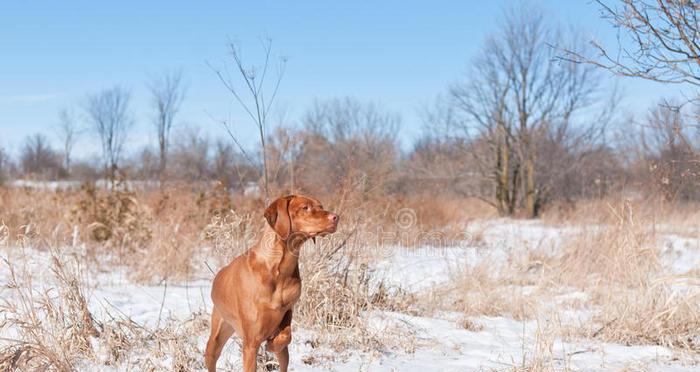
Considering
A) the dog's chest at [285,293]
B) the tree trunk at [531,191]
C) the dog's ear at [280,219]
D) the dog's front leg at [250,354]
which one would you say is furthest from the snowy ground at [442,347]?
the tree trunk at [531,191]

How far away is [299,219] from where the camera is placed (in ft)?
9.29

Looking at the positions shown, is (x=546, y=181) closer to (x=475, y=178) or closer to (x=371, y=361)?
(x=475, y=178)

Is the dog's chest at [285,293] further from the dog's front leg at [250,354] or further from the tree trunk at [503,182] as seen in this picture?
the tree trunk at [503,182]

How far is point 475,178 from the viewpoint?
70.3 ft

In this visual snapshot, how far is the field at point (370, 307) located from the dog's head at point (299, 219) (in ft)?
4.94

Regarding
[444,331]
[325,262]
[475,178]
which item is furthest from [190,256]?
[475,178]

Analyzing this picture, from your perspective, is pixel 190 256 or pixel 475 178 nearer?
pixel 190 256

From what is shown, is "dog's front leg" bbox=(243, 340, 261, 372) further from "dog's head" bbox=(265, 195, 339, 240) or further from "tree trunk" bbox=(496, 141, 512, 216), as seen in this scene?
"tree trunk" bbox=(496, 141, 512, 216)

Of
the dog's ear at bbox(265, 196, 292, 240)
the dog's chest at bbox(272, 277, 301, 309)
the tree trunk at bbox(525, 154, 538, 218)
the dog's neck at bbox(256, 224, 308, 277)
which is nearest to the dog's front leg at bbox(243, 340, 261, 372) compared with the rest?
the dog's chest at bbox(272, 277, 301, 309)

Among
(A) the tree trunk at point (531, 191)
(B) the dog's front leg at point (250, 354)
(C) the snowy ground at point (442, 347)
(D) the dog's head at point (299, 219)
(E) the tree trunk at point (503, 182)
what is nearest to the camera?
(D) the dog's head at point (299, 219)

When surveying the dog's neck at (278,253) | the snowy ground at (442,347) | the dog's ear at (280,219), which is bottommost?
the snowy ground at (442,347)

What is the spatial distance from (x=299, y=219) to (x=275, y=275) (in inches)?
11.6

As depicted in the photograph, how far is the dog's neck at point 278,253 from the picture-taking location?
288 cm

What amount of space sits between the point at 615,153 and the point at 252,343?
64.8 ft
